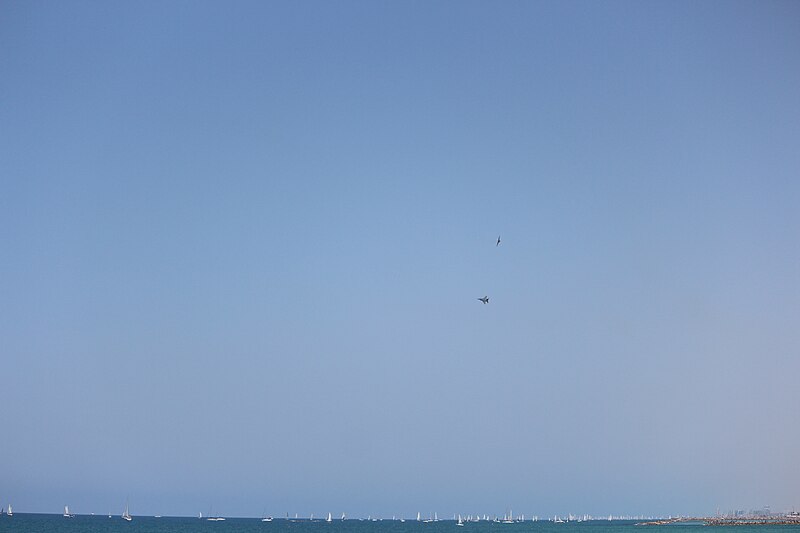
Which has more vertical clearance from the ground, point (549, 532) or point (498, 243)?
point (498, 243)

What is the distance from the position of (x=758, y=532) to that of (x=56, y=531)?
122m

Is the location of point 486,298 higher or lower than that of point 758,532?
higher

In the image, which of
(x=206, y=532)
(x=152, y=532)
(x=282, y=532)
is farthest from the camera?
(x=282, y=532)

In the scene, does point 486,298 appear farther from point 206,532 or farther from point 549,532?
point 549,532

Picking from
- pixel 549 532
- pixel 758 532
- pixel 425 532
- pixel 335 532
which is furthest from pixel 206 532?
pixel 758 532

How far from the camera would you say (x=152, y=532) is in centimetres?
16000

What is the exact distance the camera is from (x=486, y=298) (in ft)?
209

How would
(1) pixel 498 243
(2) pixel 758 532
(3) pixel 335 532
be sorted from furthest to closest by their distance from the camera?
(3) pixel 335 532 < (2) pixel 758 532 < (1) pixel 498 243

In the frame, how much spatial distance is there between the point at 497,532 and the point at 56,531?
291 feet

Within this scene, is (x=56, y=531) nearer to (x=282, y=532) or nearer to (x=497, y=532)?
(x=282, y=532)

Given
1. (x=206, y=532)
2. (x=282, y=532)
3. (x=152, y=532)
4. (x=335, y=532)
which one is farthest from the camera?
(x=282, y=532)

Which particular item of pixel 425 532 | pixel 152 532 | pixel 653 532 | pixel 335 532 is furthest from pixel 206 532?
pixel 653 532

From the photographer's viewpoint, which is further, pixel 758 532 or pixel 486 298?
pixel 758 532

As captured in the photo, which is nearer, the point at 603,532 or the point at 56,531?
the point at 56,531
